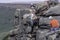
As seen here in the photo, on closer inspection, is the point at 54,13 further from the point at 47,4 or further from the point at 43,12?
the point at 47,4

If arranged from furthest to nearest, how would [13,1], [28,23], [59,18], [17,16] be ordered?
[13,1] → [17,16] → [28,23] → [59,18]

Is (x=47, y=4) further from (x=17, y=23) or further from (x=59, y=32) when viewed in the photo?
(x=59, y=32)

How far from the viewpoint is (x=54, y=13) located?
307cm

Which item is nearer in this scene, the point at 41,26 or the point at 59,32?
the point at 59,32

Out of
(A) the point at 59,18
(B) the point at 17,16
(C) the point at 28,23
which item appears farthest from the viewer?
(B) the point at 17,16

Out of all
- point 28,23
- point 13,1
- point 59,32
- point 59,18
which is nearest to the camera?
point 59,32

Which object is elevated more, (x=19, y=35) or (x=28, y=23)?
(x=28, y=23)

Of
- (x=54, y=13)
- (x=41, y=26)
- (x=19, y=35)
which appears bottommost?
(x=19, y=35)

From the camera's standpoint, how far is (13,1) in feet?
19.6

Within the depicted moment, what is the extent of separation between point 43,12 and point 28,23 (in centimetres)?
41

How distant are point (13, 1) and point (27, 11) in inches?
108

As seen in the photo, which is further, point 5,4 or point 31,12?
point 5,4

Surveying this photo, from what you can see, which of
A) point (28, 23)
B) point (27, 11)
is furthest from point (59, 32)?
point (27, 11)

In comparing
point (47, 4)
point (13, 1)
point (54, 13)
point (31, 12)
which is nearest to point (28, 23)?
point (31, 12)
